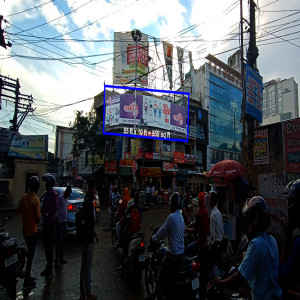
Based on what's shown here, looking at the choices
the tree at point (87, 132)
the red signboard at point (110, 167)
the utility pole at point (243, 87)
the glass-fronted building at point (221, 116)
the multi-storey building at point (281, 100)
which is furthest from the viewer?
the multi-storey building at point (281, 100)

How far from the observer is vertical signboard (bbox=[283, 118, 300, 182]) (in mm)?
6797

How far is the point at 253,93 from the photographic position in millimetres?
7879

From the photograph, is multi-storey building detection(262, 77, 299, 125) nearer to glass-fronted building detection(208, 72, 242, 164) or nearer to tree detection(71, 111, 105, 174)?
glass-fronted building detection(208, 72, 242, 164)

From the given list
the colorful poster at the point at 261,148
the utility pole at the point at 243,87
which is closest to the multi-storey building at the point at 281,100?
the colorful poster at the point at 261,148

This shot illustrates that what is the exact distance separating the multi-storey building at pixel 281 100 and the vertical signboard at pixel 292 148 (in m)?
30.8

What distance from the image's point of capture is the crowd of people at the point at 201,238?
180cm

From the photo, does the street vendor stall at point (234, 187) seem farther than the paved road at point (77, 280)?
Yes

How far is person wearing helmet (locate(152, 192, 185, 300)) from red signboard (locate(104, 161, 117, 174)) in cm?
2350

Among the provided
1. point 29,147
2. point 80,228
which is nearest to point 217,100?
point 29,147

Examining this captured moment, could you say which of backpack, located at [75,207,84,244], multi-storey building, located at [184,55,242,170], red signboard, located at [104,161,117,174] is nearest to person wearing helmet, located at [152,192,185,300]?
backpack, located at [75,207,84,244]

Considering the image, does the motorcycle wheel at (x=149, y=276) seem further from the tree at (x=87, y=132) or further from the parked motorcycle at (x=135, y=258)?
the tree at (x=87, y=132)

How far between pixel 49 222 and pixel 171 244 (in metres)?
2.99

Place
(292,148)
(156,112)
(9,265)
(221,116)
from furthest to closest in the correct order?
(221,116)
(156,112)
(292,148)
(9,265)

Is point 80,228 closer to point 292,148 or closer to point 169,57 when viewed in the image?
point 292,148
